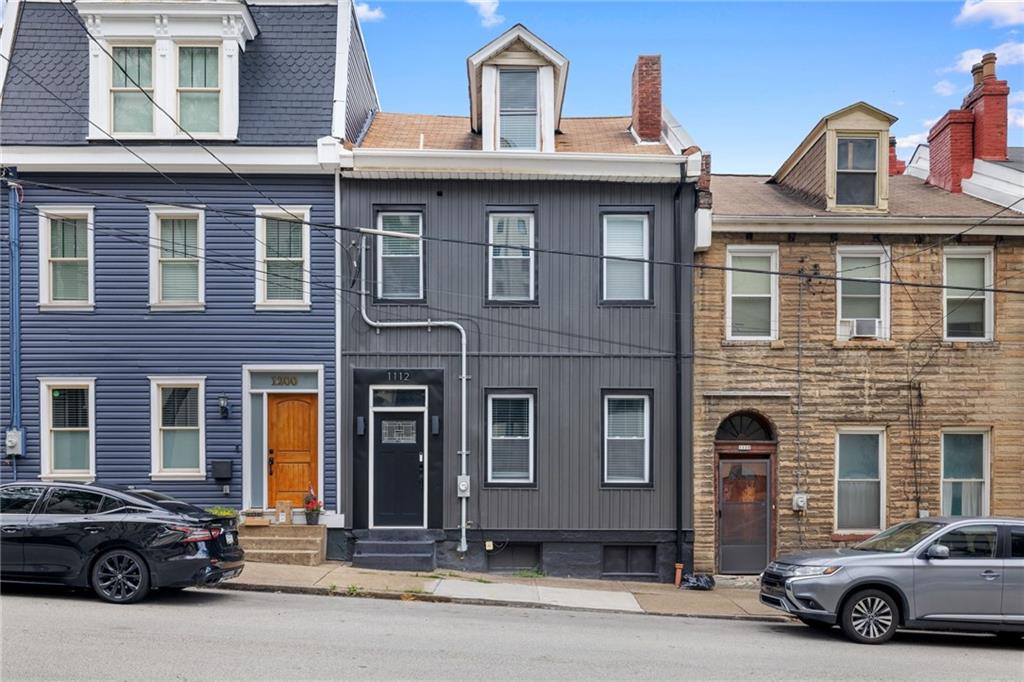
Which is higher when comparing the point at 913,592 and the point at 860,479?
the point at 860,479

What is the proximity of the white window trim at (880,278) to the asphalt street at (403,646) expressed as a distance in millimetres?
5920

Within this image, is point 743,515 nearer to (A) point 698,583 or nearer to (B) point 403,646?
(A) point 698,583

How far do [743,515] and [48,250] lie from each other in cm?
1327

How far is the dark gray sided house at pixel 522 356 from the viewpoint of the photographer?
1552 centimetres

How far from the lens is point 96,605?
34.7ft

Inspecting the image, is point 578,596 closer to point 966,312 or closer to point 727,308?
point 727,308

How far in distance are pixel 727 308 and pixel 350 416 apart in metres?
7.03

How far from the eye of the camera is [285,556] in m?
14.6

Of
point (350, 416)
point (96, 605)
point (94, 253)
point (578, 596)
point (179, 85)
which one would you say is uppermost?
point (179, 85)

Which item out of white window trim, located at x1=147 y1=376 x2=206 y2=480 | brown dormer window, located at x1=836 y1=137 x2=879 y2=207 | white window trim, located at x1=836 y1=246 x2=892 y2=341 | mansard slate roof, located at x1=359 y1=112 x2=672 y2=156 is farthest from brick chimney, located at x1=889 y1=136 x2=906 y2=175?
white window trim, located at x1=147 y1=376 x2=206 y2=480

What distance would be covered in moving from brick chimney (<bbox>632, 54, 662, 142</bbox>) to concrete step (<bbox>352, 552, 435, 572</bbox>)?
905 centimetres

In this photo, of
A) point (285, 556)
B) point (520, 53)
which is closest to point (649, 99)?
point (520, 53)

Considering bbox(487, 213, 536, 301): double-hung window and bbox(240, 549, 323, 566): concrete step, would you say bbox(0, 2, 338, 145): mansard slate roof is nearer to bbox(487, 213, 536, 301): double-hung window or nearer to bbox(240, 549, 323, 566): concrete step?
bbox(487, 213, 536, 301): double-hung window

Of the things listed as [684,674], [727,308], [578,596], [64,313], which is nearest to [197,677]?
[684,674]
